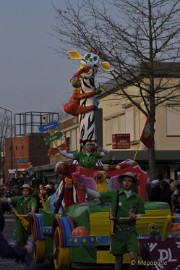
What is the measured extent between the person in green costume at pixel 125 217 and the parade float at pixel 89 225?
14 centimetres

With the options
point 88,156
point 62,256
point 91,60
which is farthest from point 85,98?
point 62,256

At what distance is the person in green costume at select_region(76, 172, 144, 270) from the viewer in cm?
847

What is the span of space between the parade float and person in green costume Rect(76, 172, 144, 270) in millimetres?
137

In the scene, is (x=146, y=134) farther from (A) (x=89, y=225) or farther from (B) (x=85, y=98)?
(A) (x=89, y=225)

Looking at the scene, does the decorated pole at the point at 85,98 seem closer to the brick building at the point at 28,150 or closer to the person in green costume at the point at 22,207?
the person in green costume at the point at 22,207

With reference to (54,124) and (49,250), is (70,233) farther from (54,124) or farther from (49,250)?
(54,124)

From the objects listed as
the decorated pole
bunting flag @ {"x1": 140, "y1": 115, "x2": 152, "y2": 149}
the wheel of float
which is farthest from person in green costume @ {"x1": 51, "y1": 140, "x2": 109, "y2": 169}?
bunting flag @ {"x1": 140, "y1": 115, "x2": 152, "y2": 149}

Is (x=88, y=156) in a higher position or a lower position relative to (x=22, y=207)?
higher

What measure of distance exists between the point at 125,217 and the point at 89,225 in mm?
1374

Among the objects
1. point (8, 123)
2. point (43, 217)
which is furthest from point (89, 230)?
point (8, 123)

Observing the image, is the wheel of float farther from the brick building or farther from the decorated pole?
the brick building

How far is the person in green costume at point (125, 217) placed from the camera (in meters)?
8.47

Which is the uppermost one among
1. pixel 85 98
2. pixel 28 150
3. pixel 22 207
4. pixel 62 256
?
pixel 28 150

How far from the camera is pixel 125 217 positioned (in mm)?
8570
